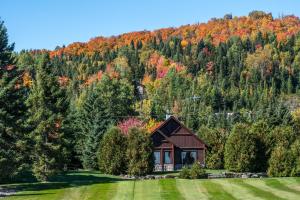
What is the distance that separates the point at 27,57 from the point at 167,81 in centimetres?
5227

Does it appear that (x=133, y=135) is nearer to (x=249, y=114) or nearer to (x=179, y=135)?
(x=179, y=135)

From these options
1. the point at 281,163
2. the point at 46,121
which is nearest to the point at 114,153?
the point at 46,121

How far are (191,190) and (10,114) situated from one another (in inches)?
570

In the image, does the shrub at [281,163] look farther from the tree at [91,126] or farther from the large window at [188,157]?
the tree at [91,126]

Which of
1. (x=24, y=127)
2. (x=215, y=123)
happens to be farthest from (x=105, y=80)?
(x=24, y=127)

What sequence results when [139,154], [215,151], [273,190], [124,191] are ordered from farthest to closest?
[215,151]
[139,154]
[273,190]
[124,191]

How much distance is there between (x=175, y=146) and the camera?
66.1 meters

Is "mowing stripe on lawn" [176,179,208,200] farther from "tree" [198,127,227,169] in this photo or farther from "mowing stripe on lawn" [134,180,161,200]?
"tree" [198,127,227,169]

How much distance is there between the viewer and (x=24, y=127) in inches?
1559

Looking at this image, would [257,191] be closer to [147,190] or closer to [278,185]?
[278,185]

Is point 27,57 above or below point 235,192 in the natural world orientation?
above

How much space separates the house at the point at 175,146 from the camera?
214 ft

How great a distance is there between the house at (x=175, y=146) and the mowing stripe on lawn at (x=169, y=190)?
23672 mm

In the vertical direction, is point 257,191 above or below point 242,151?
below
